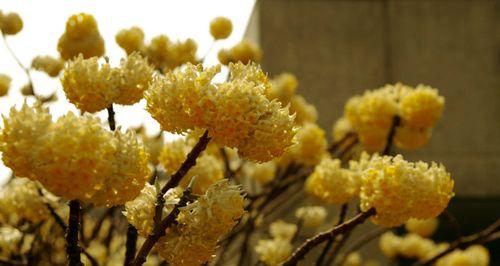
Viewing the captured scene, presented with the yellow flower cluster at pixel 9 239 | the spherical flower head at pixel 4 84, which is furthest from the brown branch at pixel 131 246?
the spherical flower head at pixel 4 84

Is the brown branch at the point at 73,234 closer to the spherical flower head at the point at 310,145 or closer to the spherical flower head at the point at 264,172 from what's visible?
the spherical flower head at the point at 310,145

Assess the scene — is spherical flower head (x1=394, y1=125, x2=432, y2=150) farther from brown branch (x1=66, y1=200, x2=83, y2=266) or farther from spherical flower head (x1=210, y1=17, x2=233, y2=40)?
brown branch (x1=66, y1=200, x2=83, y2=266)

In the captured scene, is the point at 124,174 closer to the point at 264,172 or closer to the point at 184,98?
the point at 184,98

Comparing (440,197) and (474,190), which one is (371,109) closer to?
(440,197)

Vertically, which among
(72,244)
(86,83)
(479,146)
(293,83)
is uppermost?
(479,146)

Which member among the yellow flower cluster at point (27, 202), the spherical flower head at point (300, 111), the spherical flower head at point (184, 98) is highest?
the spherical flower head at point (300, 111)

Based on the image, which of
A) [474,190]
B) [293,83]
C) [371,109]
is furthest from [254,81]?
[474,190]

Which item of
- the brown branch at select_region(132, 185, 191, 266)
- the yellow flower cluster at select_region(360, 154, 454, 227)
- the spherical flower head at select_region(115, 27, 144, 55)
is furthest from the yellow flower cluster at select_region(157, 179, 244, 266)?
the spherical flower head at select_region(115, 27, 144, 55)
